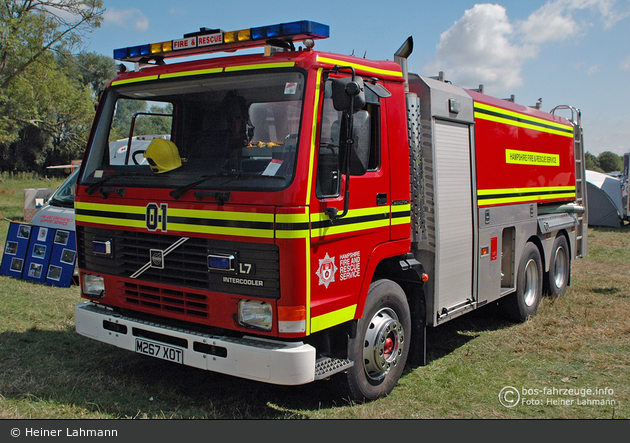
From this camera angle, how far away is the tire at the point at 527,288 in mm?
7211

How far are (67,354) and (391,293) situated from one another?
3.44 metres

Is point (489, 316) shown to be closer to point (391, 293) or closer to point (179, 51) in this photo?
point (391, 293)

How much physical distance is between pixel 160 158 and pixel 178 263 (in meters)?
0.86

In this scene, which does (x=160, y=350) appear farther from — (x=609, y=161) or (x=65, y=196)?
(x=609, y=161)

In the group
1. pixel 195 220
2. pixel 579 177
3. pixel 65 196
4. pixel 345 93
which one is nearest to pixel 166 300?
pixel 195 220

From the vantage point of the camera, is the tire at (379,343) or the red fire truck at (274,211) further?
the tire at (379,343)

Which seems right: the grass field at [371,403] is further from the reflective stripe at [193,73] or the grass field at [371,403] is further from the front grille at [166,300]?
the reflective stripe at [193,73]

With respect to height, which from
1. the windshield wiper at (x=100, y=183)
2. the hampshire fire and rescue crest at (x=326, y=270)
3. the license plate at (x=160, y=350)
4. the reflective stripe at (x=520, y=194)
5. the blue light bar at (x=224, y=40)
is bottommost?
the license plate at (x=160, y=350)

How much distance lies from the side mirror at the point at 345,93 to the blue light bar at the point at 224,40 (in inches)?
20.3

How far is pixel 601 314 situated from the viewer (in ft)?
25.1

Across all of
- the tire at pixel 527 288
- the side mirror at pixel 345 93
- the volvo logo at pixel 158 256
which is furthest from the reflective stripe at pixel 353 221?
the tire at pixel 527 288

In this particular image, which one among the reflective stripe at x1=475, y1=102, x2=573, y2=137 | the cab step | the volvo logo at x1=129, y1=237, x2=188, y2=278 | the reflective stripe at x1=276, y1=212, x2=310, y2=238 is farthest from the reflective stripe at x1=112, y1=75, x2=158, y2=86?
the reflective stripe at x1=475, y1=102, x2=573, y2=137

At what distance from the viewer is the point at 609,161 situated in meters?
51.4

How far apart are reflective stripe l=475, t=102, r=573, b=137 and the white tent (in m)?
12.4
